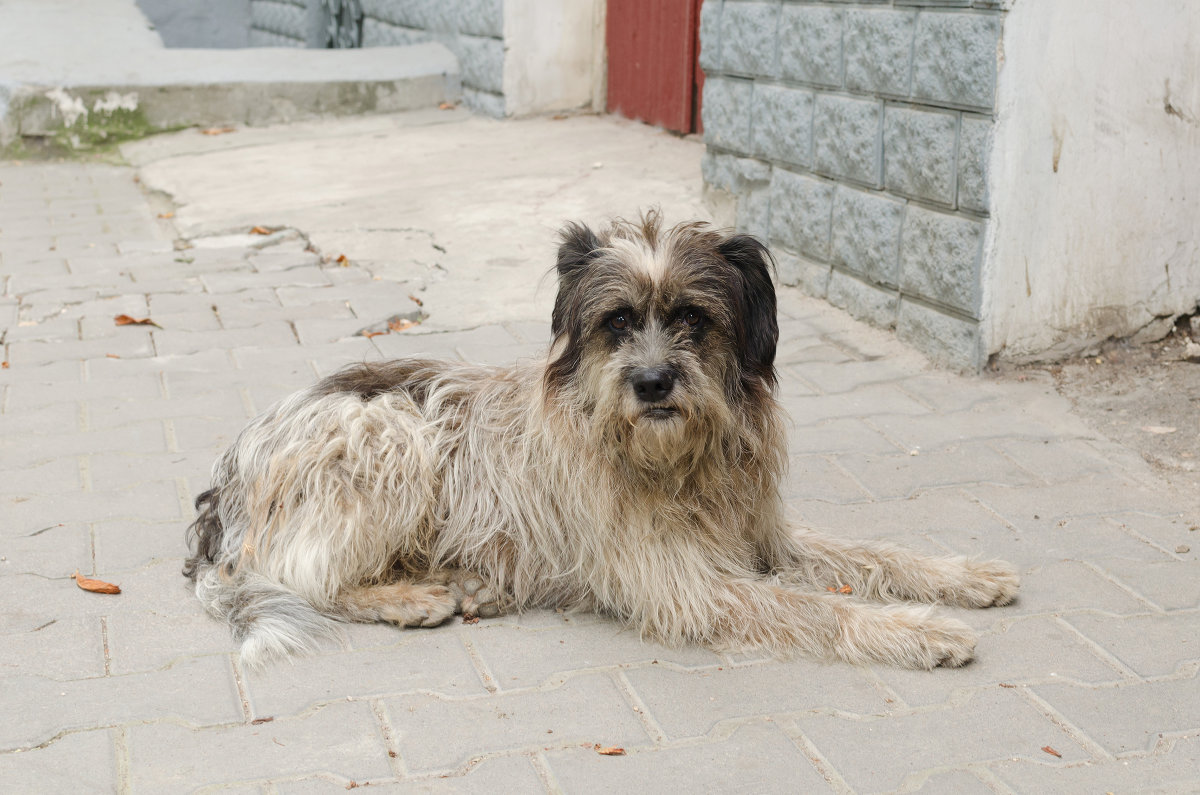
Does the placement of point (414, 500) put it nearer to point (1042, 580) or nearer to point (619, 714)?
point (619, 714)

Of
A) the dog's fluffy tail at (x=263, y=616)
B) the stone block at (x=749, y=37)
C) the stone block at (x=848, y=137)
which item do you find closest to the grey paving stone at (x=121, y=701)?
the dog's fluffy tail at (x=263, y=616)

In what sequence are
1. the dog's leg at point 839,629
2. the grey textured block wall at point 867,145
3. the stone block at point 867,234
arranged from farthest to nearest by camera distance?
the stone block at point 867,234, the grey textured block wall at point 867,145, the dog's leg at point 839,629

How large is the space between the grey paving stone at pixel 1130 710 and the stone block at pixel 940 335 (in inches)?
103

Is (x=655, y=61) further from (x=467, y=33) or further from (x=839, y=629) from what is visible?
(x=839, y=629)

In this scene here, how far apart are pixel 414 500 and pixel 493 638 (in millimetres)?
534

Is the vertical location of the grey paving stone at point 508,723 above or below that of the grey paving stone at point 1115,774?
below

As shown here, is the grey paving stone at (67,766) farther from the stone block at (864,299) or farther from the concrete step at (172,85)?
the concrete step at (172,85)

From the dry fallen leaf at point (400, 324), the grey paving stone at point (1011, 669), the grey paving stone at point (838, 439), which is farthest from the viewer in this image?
the dry fallen leaf at point (400, 324)

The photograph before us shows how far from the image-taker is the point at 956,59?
5613mm

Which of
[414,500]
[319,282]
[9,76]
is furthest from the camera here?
[9,76]

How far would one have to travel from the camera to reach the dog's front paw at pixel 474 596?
12.5 ft

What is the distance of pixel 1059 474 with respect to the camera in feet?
15.9

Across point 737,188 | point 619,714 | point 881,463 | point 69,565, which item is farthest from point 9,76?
point 619,714

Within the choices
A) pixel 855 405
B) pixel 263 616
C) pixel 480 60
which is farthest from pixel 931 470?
pixel 480 60
